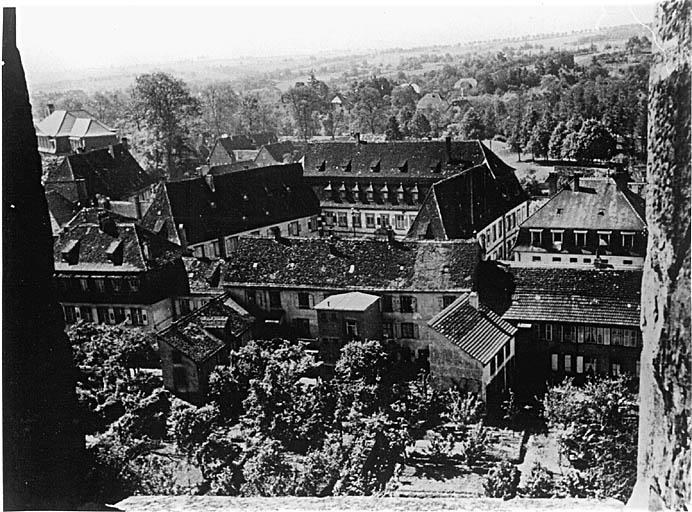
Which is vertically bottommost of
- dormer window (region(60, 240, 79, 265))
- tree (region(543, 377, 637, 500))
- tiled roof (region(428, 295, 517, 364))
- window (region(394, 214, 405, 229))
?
tree (region(543, 377, 637, 500))

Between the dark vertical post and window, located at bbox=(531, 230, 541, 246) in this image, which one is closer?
the dark vertical post

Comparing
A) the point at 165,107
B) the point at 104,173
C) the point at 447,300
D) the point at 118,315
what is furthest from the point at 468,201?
the point at 104,173

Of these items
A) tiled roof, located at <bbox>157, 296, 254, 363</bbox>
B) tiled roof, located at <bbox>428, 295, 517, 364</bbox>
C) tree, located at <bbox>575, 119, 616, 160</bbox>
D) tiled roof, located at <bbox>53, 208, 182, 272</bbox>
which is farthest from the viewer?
tiled roof, located at <bbox>53, 208, 182, 272</bbox>

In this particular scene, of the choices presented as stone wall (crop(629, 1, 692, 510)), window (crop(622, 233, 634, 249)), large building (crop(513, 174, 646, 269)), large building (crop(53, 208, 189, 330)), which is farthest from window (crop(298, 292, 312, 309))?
stone wall (crop(629, 1, 692, 510))

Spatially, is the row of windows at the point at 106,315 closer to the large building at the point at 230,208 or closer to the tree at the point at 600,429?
the large building at the point at 230,208

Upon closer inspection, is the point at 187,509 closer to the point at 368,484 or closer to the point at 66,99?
the point at 368,484

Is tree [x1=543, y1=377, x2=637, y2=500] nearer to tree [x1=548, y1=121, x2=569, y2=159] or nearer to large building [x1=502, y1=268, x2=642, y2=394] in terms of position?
large building [x1=502, y1=268, x2=642, y2=394]
